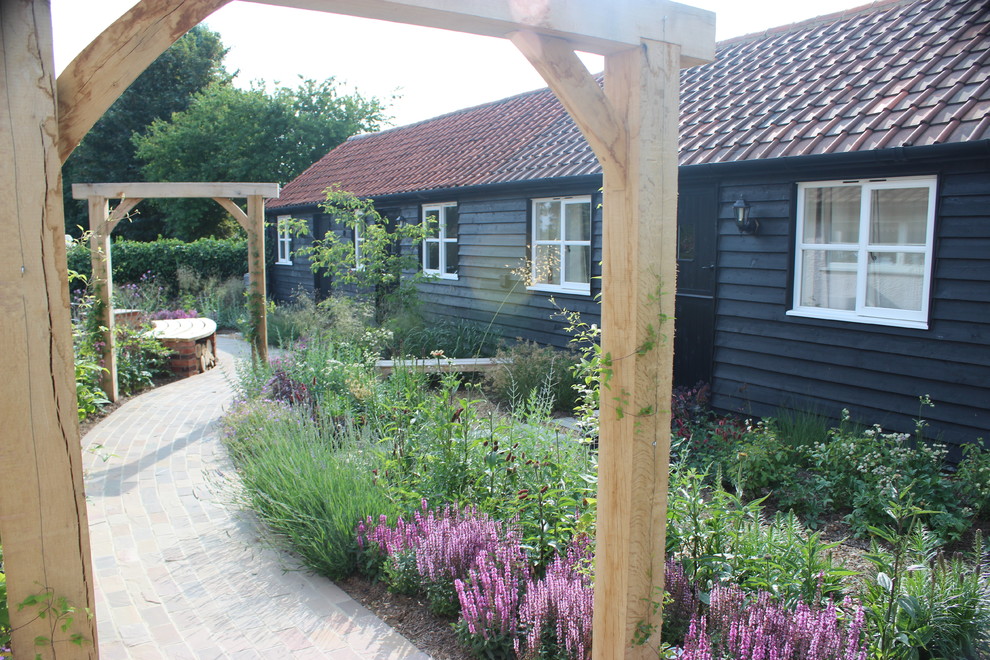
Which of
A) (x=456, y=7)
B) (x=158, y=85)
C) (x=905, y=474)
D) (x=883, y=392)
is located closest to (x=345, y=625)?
(x=456, y=7)

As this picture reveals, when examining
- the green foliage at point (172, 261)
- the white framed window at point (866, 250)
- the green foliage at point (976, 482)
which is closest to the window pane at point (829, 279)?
the white framed window at point (866, 250)

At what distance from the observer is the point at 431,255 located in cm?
1327

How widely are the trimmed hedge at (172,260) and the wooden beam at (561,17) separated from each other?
58.6 feet

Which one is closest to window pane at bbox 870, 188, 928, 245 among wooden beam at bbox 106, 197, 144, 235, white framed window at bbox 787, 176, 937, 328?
white framed window at bbox 787, 176, 937, 328

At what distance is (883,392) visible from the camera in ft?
20.2

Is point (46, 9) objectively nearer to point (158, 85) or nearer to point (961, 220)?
point (961, 220)

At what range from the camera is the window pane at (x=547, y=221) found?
1005 cm

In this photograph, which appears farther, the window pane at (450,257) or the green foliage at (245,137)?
the green foliage at (245,137)

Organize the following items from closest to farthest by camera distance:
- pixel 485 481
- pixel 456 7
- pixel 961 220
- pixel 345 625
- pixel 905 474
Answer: pixel 456 7
pixel 345 625
pixel 485 481
pixel 905 474
pixel 961 220

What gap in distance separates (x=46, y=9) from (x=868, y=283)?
6387 millimetres

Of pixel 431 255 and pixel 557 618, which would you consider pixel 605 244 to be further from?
pixel 431 255

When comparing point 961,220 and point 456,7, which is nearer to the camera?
point 456,7

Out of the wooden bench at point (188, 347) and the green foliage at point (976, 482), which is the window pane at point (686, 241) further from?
the wooden bench at point (188, 347)

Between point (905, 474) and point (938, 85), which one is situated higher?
point (938, 85)
